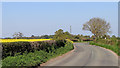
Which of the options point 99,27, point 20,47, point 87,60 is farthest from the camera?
point 99,27

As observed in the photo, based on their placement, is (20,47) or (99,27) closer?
(20,47)

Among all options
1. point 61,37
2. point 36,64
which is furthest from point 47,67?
point 61,37

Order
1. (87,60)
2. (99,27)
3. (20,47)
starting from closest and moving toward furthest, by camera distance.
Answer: (87,60) < (20,47) < (99,27)

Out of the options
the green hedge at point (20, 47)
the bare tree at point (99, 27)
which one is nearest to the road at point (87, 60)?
the green hedge at point (20, 47)

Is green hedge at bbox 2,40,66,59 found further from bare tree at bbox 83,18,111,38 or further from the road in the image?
bare tree at bbox 83,18,111,38

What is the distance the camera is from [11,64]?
18.4 meters

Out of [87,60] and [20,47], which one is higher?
[20,47]

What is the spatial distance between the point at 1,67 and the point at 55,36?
1124 inches

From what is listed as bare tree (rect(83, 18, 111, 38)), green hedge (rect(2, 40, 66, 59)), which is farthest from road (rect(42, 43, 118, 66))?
bare tree (rect(83, 18, 111, 38))

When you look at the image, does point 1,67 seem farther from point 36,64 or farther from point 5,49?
point 5,49

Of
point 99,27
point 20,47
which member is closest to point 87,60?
point 20,47

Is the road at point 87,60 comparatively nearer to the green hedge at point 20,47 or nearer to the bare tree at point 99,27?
the green hedge at point 20,47

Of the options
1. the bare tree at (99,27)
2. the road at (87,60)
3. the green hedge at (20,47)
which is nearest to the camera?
the road at (87,60)

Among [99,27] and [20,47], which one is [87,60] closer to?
[20,47]
